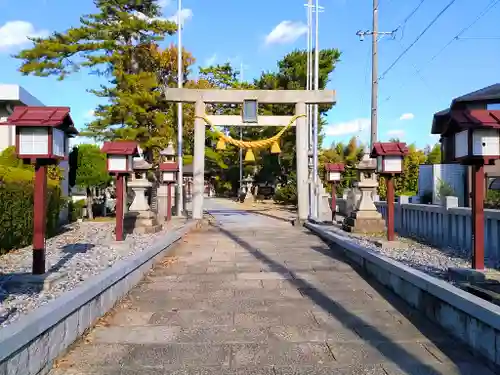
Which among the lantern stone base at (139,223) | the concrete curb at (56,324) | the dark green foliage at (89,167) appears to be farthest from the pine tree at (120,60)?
the concrete curb at (56,324)

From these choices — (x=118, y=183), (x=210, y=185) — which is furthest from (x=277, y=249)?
(x=210, y=185)

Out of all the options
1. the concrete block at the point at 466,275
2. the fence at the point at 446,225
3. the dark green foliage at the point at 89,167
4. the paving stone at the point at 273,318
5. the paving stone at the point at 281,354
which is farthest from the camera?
the dark green foliage at the point at 89,167

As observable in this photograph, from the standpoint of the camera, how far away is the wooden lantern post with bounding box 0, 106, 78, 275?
543cm

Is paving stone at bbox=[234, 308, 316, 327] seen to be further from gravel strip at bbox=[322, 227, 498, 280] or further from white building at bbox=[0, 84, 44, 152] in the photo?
white building at bbox=[0, 84, 44, 152]

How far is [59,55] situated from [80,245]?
42.1 feet

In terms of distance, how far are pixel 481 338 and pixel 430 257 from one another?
398 cm

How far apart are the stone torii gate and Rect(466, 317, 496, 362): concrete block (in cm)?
1291

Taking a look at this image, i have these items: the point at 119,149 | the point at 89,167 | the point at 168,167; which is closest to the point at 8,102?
the point at 89,167

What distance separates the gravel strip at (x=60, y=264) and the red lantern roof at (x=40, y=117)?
1.74m

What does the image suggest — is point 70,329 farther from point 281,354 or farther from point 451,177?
point 451,177

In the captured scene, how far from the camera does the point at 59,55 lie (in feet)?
63.9

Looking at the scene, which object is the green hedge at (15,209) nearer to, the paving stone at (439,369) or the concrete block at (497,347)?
the paving stone at (439,369)

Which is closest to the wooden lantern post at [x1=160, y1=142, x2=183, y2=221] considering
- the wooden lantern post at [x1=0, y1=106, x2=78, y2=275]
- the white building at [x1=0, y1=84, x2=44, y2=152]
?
the white building at [x1=0, y1=84, x2=44, y2=152]

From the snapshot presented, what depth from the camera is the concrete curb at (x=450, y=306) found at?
3768 millimetres
